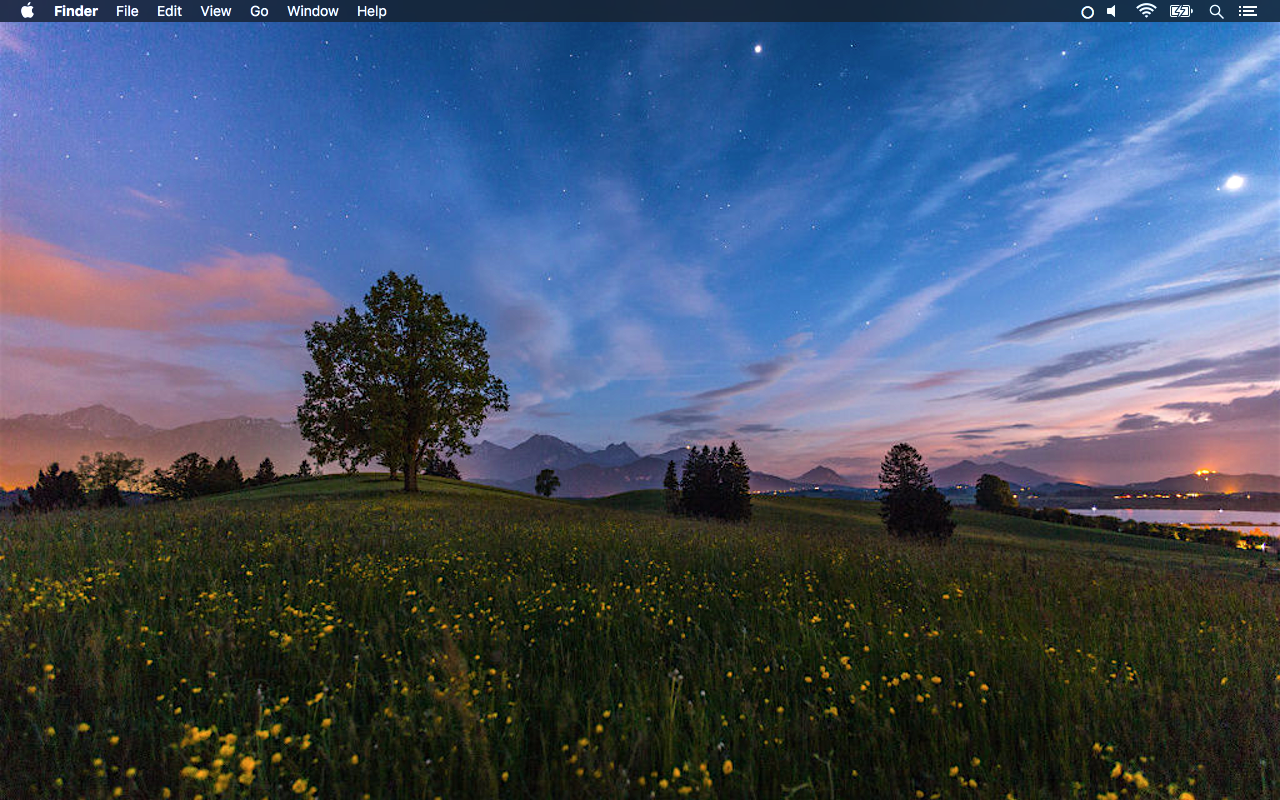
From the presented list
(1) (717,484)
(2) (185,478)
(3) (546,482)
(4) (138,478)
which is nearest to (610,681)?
(1) (717,484)

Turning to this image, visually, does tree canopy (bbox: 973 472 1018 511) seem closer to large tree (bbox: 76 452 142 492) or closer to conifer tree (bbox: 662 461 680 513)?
conifer tree (bbox: 662 461 680 513)

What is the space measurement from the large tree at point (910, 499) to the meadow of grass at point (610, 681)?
27.1m

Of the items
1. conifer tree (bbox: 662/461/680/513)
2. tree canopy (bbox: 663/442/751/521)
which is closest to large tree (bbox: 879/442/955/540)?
tree canopy (bbox: 663/442/751/521)

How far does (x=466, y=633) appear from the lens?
446cm

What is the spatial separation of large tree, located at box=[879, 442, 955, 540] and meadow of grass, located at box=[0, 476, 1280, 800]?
2706 centimetres

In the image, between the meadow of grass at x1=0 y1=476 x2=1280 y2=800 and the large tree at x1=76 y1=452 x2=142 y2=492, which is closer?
the meadow of grass at x1=0 y1=476 x2=1280 y2=800

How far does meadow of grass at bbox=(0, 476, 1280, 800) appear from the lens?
278 centimetres

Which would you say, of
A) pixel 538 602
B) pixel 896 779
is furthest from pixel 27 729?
pixel 896 779

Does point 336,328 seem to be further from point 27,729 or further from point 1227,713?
point 1227,713

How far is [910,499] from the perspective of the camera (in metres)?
32.8

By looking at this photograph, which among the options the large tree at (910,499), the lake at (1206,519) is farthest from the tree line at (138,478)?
the lake at (1206,519)

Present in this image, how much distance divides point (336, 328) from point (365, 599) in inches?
1282

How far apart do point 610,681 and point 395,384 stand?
33.6 metres

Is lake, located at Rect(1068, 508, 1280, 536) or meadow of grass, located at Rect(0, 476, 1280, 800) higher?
meadow of grass, located at Rect(0, 476, 1280, 800)
